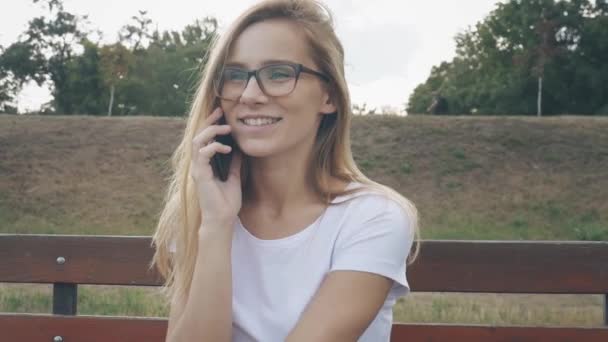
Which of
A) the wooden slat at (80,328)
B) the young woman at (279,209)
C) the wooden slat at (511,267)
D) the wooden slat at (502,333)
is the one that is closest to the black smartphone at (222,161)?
the young woman at (279,209)

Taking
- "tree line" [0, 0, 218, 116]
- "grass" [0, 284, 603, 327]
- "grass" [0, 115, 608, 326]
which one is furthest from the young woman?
"tree line" [0, 0, 218, 116]

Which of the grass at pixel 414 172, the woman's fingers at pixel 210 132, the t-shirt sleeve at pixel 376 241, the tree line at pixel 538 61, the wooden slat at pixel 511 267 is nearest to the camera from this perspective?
the t-shirt sleeve at pixel 376 241

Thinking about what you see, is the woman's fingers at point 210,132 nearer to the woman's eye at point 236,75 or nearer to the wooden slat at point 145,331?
the woman's eye at point 236,75

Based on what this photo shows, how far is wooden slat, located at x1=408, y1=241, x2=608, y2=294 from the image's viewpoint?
114 inches

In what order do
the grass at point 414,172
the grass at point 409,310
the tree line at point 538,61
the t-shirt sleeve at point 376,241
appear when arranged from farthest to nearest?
the tree line at point 538,61 < the grass at point 414,172 < the grass at point 409,310 < the t-shirt sleeve at point 376,241

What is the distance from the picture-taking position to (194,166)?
2643 millimetres

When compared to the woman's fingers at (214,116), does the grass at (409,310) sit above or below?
below

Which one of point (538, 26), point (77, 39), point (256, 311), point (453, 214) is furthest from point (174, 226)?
point (77, 39)

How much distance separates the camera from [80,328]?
3.05m

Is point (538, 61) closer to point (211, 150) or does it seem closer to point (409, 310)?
point (409, 310)

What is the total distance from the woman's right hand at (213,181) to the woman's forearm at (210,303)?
0.45 feet

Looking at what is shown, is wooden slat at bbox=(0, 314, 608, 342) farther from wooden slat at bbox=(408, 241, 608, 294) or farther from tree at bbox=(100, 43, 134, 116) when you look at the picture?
tree at bbox=(100, 43, 134, 116)

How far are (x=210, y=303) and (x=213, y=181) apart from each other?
1.39ft

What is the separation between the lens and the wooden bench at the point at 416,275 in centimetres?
290
